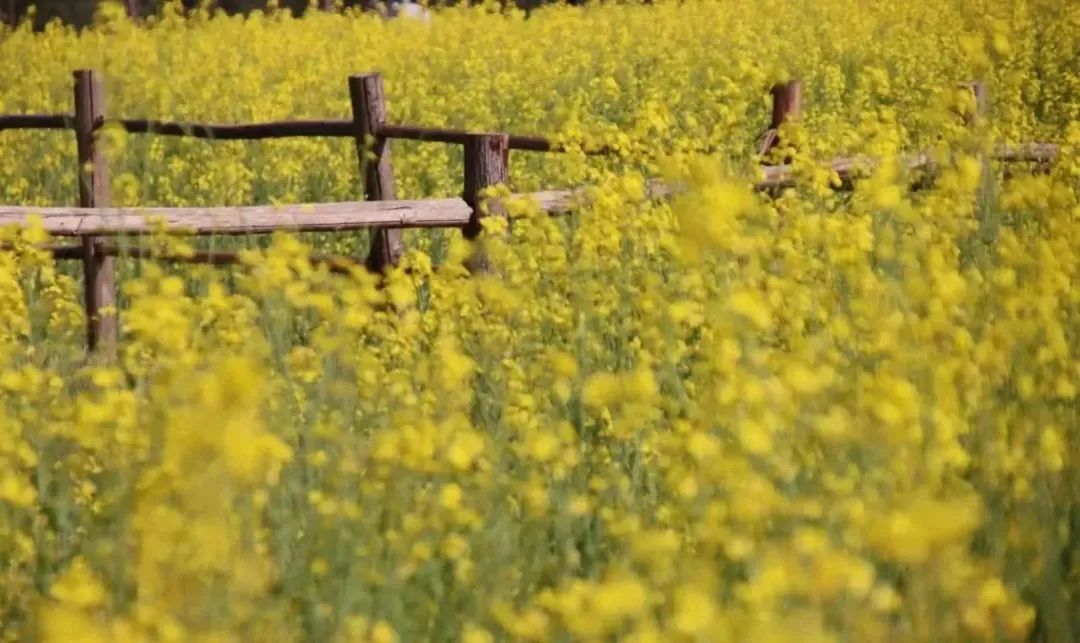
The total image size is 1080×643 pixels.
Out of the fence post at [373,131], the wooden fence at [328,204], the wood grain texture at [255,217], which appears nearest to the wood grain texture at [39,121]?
the wooden fence at [328,204]

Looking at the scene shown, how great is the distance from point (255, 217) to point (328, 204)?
0.29m

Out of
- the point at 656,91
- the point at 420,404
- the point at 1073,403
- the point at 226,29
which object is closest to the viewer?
the point at 1073,403

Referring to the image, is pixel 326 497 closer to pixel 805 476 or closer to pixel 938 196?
pixel 805 476

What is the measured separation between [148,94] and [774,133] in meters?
5.46

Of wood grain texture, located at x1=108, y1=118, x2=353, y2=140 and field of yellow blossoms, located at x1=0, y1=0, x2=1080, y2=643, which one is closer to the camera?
field of yellow blossoms, located at x1=0, y1=0, x2=1080, y2=643

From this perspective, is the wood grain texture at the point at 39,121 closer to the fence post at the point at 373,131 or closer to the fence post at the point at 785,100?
the fence post at the point at 373,131

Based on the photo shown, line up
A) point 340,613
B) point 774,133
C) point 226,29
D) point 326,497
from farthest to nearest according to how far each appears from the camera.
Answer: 1. point 226,29
2. point 774,133
3. point 326,497
4. point 340,613

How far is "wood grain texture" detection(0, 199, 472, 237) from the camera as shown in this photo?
5934 mm

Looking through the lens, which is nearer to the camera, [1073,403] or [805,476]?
[805,476]

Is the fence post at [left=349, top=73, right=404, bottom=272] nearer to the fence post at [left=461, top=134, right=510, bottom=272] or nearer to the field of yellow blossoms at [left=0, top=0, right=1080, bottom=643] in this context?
the fence post at [left=461, top=134, right=510, bottom=272]

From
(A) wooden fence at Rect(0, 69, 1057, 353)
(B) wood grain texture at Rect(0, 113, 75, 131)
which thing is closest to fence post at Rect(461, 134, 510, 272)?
(A) wooden fence at Rect(0, 69, 1057, 353)

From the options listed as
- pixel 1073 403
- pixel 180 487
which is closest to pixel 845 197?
pixel 1073 403

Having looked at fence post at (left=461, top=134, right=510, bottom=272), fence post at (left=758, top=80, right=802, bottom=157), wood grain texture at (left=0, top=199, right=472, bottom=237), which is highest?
fence post at (left=758, top=80, right=802, bottom=157)

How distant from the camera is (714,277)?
14.4 ft
